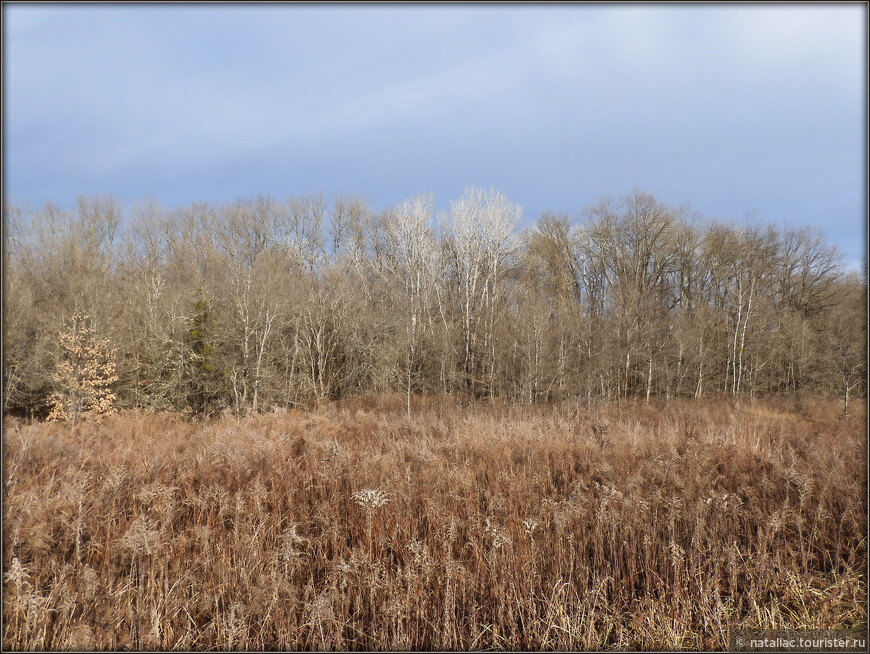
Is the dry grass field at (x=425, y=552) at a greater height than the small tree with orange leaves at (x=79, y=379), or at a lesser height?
lesser

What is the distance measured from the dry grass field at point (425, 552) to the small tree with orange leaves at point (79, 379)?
818cm

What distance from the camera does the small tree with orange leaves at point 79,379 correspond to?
15005 millimetres

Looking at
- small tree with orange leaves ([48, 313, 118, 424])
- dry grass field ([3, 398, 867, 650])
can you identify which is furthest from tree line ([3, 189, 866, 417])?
dry grass field ([3, 398, 867, 650])

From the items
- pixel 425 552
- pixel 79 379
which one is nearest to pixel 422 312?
pixel 79 379

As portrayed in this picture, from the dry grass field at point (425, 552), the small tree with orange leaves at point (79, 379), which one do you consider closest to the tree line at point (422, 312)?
the small tree with orange leaves at point (79, 379)

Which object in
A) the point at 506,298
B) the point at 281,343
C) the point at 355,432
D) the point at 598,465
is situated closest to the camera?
the point at 598,465

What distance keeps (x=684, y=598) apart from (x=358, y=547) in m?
3.40

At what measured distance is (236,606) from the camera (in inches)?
153

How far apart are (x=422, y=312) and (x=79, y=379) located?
18466mm

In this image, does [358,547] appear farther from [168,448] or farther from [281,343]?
[281,343]

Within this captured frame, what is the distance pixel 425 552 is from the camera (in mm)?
4539

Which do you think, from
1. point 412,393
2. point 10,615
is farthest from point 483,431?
point 412,393

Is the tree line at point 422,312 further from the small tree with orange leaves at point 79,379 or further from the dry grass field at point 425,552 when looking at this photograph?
the dry grass field at point 425,552

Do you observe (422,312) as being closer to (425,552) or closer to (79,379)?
(79,379)
